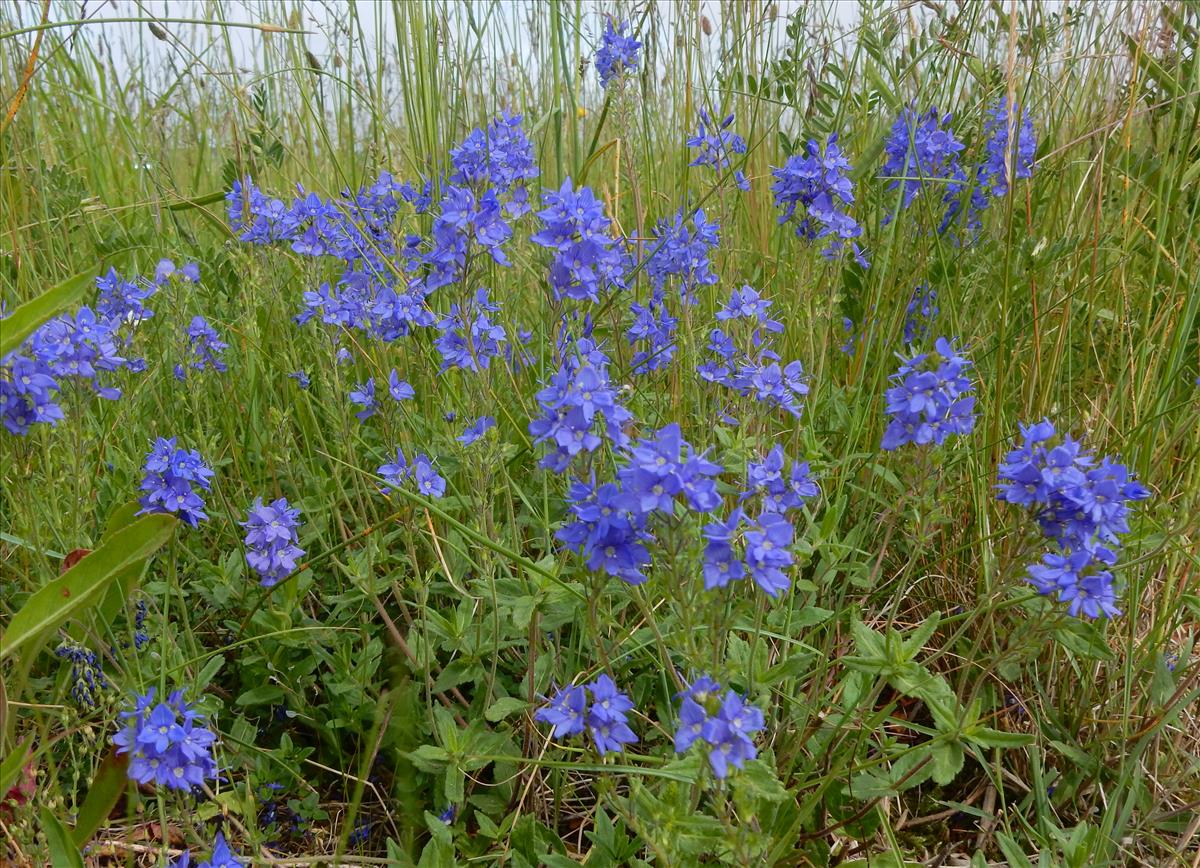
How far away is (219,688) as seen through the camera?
8.37 feet

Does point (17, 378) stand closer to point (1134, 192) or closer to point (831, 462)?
point (831, 462)

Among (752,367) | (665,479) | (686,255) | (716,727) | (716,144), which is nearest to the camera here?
(716,727)

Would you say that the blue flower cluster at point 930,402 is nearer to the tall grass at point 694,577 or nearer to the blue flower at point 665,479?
the tall grass at point 694,577

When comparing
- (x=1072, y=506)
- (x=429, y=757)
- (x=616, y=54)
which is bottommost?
(x=429, y=757)

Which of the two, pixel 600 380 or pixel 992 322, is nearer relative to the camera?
pixel 600 380

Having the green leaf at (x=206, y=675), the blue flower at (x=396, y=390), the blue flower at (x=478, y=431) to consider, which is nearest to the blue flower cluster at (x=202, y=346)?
the blue flower at (x=396, y=390)

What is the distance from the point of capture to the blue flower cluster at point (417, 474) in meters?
2.46

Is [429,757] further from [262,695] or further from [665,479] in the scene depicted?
[665,479]

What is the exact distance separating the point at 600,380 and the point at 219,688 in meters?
1.50

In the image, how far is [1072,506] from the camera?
5.95ft

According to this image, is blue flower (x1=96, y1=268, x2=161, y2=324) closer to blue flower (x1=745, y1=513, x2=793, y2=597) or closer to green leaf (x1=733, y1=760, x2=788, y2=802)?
blue flower (x1=745, y1=513, x2=793, y2=597)

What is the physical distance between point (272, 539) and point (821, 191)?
70.6 inches

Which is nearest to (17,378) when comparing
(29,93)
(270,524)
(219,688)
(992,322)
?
(270,524)

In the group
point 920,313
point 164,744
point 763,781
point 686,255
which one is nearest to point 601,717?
point 763,781
